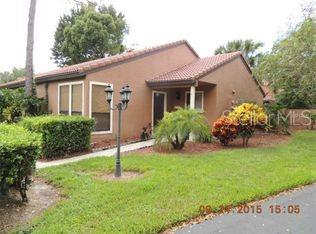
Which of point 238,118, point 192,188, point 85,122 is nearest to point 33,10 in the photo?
point 85,122

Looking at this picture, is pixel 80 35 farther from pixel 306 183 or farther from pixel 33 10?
pixel 306 183

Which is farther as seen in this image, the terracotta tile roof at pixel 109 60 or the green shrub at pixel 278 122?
the green shrub at pixel 278 122

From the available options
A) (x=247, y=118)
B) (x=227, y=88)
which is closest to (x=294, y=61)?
(x=227, y=88)

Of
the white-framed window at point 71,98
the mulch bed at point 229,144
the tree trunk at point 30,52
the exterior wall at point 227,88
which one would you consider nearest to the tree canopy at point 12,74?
the tree trunk at point 30,52

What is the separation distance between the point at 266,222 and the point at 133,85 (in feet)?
34.9

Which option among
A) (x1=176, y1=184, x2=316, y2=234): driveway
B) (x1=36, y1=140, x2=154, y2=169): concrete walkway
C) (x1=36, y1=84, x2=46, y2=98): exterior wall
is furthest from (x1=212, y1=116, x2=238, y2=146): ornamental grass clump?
(x1=36, y1=84, x2=46, y2=98): exterior wall

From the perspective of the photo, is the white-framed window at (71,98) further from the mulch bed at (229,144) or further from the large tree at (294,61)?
the large tree at (294,61)

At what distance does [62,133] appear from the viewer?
10.9 metres

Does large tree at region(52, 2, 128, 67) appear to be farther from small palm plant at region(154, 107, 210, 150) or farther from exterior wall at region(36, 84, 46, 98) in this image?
small palm plant at region(154, 107, 210, 150)

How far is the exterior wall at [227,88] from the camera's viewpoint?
15820mm

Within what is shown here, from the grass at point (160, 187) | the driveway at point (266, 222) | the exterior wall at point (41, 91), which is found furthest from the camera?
the exterior wall at point (41, 91)

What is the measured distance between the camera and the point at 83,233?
183 inches

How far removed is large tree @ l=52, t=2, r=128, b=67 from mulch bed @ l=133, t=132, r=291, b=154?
63.1 ft

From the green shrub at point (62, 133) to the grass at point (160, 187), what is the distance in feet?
5.74
